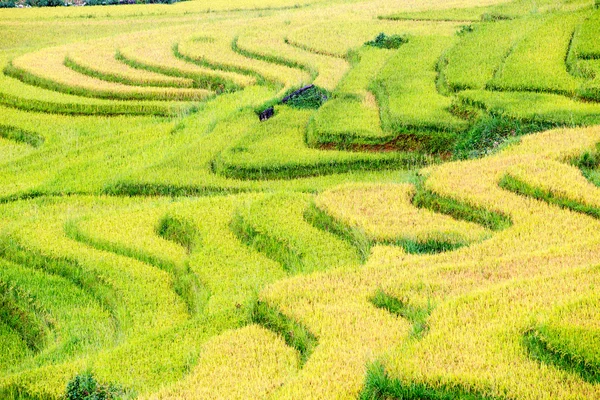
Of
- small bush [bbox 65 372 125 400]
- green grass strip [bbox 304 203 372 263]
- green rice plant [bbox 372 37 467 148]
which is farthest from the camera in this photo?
green rice plant [bbox 372 37 467 148]

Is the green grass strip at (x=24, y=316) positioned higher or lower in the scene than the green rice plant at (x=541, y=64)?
lower

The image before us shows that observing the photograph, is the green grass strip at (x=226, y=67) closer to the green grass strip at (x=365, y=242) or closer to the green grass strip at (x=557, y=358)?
the green grass strip at (x=365, y=242)

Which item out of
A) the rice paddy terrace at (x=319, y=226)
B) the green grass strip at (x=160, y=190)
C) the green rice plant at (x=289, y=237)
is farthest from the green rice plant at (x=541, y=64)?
the green rice plant at (x=289, y=237)

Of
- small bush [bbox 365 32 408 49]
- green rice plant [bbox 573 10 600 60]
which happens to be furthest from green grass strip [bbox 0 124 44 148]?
green rice plant [bbox 573 10 600 60]

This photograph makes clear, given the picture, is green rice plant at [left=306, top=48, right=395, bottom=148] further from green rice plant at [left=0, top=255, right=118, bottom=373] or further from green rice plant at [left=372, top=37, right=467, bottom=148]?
green rice plant at [left=0, top=255, right=118, bottom=373]

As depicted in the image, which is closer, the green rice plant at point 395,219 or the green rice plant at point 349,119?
the green rice plant at point 395,219

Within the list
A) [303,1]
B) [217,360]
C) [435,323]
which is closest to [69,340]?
[217,360]

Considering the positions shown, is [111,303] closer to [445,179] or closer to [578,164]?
[445,179]
